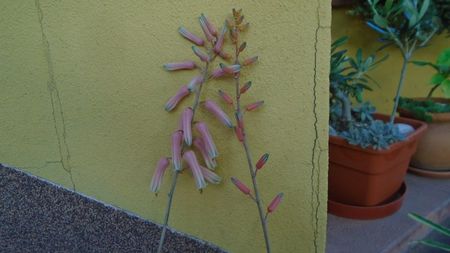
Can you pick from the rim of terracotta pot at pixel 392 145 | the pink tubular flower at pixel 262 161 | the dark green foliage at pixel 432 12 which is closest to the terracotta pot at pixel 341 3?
the dark green foliage at pixel 432 12

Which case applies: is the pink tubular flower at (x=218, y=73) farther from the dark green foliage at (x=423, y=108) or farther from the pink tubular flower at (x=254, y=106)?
the dark green foliage at (x=423, y=108)

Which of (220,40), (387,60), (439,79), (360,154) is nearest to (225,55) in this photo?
(220,40)

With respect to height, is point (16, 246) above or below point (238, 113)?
below

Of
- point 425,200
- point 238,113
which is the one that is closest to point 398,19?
point 425,200

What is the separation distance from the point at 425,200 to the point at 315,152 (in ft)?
3.29

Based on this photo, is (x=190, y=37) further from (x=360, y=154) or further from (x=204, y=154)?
(x=360, y=154)

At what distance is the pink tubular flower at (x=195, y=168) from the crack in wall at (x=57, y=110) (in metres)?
0.89

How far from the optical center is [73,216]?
7.18 feet

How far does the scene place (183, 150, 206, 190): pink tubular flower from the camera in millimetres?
1481

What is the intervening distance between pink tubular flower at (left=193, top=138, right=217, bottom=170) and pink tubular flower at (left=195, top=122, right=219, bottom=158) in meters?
0.03

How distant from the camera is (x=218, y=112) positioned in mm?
1494

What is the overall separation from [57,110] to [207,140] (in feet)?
3.24

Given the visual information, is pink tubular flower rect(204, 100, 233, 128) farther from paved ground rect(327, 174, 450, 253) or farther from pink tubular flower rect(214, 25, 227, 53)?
paved ground rect(327, 174, 450, 253)

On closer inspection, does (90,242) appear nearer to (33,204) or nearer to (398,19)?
(33,204)
